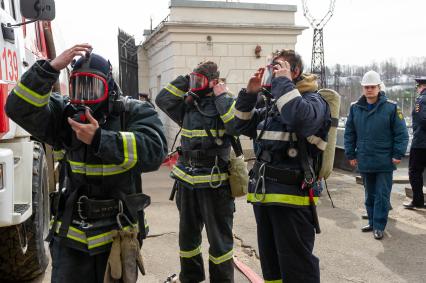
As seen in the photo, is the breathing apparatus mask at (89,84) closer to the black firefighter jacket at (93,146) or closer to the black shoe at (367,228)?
the black firefighter jacket at (93,146)

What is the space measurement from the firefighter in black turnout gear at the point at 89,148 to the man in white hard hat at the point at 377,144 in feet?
11.4

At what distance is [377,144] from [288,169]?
8.61 feet

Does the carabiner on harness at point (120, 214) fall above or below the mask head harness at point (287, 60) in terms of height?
below

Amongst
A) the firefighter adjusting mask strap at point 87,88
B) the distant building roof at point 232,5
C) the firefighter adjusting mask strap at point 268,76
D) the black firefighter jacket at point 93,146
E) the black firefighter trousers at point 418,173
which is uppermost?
the distant building roof at point 232,5

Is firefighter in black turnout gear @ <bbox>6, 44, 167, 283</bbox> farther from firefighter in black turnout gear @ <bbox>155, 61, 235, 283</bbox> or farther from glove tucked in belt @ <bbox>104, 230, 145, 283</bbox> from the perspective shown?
firefighter in black turnout gear @ <bbox>155, 61, 235, 283</bbox>

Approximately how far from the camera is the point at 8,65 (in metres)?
3.08

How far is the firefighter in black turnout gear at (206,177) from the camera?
3590mm

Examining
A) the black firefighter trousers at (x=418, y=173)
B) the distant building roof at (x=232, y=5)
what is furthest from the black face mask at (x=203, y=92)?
the distant building roof at (x=232, y=5)

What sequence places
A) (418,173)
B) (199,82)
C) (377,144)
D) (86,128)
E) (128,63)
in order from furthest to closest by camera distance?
1. (128,63)
2. (418,173)
3. (377,144)
4. (199,82)
5. (86,128)

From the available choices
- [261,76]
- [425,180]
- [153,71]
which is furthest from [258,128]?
[153,71]

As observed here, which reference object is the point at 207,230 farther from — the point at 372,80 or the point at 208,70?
the point at 372,80

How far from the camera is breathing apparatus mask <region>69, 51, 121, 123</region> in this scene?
7.02 feet

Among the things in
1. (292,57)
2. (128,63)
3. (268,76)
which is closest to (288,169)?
(268,76)

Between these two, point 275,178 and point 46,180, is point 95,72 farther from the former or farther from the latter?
point 46,180
